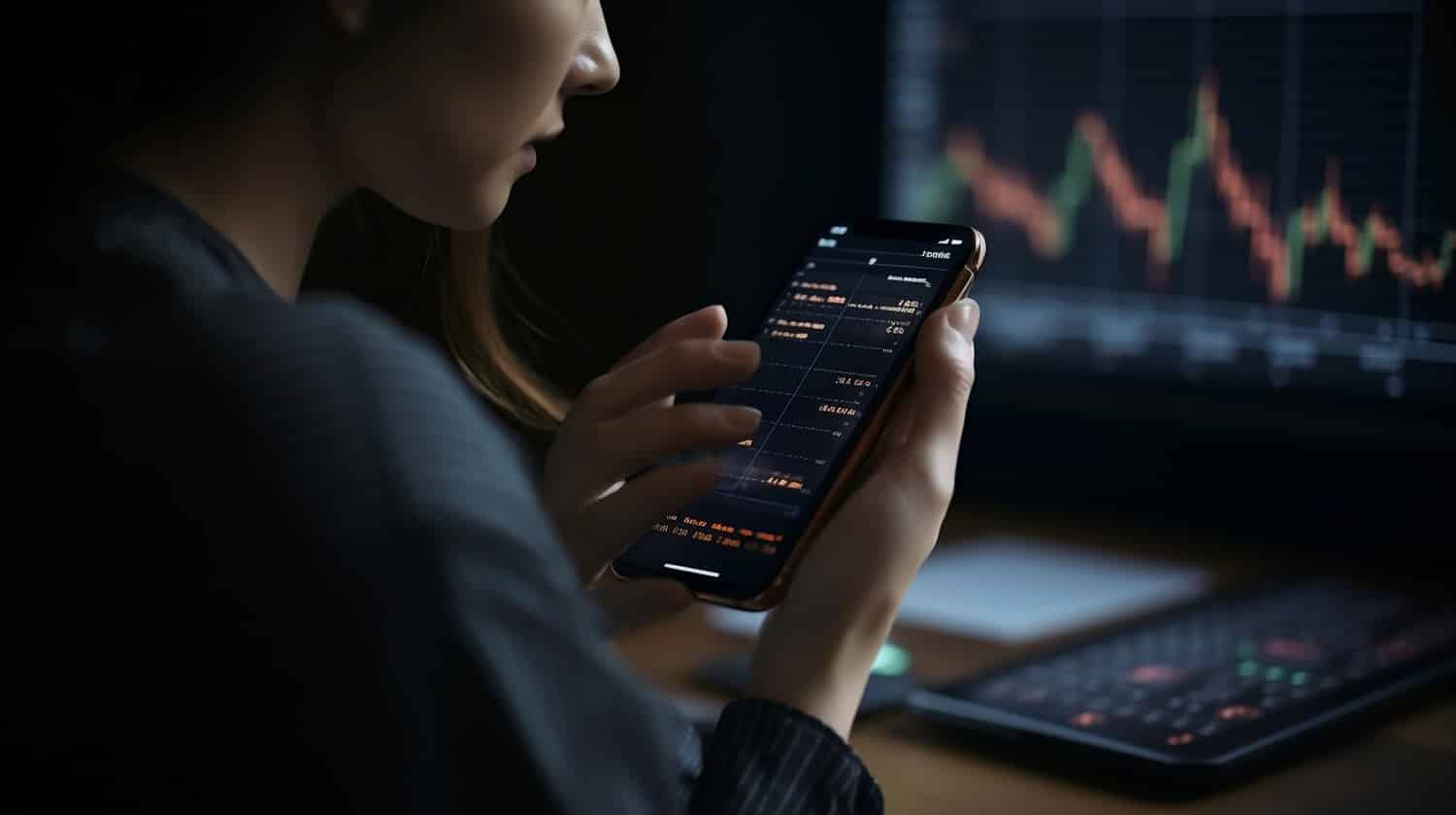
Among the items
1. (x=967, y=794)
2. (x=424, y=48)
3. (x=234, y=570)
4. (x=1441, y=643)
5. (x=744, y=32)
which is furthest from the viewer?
(x=744, y=32)

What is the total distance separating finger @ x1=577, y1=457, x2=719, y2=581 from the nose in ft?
0.55

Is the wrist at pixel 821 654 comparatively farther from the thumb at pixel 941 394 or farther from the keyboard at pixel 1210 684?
the keyboard at pixel 1210 684

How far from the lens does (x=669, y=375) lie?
0.74m

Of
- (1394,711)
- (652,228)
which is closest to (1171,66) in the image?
(652,228)

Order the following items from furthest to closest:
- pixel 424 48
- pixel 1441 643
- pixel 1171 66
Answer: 1. pixel 1171 66
2. pixel 1441 643
3. pixel 424 48

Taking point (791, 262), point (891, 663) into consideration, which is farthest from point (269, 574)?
point (791, 262)

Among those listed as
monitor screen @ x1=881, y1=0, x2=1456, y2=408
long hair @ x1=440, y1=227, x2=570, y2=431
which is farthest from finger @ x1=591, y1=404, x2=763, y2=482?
monitor screen @ x1=881, y1=0, x2=1456, y2=408

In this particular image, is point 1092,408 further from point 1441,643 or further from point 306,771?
point 306,771

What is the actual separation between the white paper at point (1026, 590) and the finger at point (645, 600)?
1.04 ft

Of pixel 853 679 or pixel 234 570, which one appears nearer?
pixel 234 570

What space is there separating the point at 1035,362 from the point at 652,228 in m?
0.32

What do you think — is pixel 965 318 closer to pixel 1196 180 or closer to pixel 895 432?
pixel 895 432

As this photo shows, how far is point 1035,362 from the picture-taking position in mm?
1329

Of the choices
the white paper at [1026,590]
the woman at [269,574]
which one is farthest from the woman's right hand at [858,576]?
the white paper at [1026,590]
